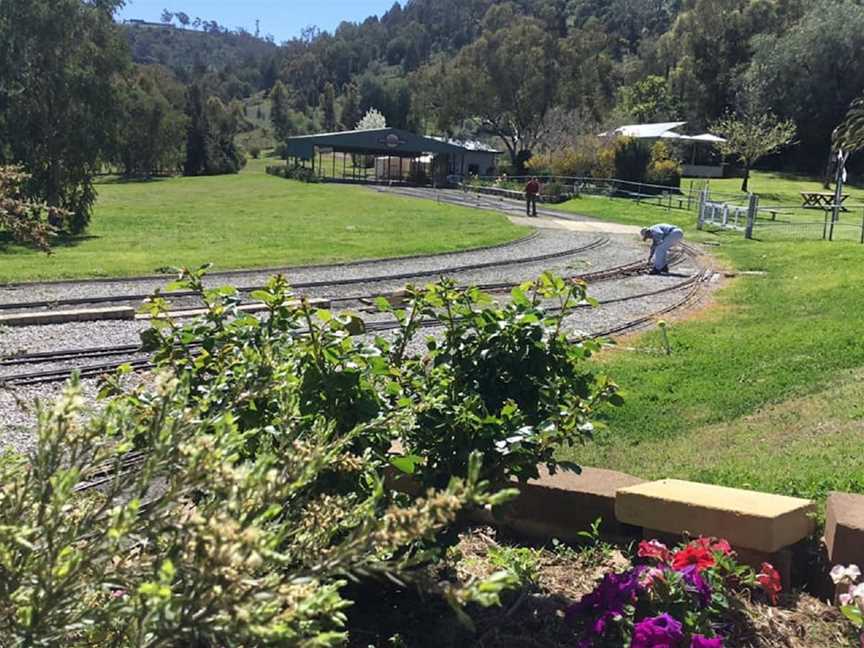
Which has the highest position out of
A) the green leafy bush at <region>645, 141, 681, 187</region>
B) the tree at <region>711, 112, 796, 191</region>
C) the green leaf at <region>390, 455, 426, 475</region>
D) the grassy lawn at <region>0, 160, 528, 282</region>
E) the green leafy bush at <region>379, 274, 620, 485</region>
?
the tree at <region>711, 112, 796, 191</region>

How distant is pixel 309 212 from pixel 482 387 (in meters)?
38.5

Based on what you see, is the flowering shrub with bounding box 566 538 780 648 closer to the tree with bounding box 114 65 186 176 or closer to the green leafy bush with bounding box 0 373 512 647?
the green leafy bush with bounding box 0 373 512 647

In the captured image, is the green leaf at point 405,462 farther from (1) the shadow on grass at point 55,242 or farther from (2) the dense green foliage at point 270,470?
(1) the shadow on grass at point 55,242

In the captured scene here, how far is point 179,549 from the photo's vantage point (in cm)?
210

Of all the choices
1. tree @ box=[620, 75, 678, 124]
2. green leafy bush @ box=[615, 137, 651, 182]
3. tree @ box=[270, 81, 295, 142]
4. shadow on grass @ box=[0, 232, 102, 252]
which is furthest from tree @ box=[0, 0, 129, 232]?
tree @ box=[270, 81, 295, 142]

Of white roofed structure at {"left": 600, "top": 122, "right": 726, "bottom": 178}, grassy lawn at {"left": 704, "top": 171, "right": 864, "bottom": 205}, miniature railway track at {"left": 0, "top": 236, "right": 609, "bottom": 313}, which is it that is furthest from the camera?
white roofed structure at {"left": 600, "top": 122, "right": 726, "bottom": 178}

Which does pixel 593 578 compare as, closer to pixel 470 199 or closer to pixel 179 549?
pixel 179 549

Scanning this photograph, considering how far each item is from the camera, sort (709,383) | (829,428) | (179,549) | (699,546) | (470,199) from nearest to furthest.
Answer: (179,549)
(699,546)
(829,428)
(709,383)
(470,199)

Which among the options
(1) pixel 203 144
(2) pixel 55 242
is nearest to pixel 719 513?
(2) pixel 55 242

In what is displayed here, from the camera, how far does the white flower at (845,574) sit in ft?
11.2

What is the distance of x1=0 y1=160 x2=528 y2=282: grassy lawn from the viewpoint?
2214cm

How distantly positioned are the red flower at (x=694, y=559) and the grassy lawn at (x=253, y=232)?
868cm

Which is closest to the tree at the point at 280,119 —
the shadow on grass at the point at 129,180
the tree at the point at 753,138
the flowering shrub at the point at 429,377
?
the shadow on grass at the point at 129,180

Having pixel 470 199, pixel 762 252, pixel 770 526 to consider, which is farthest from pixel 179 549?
pixel 470 199
